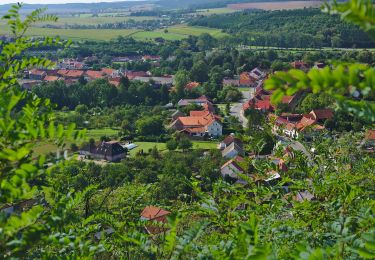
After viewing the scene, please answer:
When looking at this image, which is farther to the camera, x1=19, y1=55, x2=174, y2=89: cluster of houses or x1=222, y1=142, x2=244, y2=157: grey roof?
x1=19, y1=55, x2=174, y2=89: cluster of houses

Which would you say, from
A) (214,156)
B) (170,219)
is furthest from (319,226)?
(214,156)

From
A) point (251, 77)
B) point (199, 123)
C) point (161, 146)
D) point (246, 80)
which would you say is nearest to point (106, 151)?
point (161, 146)

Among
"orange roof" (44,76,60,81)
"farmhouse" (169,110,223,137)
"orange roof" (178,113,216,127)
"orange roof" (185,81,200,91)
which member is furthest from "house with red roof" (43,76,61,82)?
"orange roof" (178,113,216,127)

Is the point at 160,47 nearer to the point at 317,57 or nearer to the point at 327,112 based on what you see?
the point at 317,57

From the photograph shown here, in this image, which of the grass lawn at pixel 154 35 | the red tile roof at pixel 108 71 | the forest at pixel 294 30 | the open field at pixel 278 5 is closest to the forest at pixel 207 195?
the red tile roof at pixel 108 71

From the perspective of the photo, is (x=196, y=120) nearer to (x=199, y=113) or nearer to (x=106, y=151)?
(x=199, y=113)

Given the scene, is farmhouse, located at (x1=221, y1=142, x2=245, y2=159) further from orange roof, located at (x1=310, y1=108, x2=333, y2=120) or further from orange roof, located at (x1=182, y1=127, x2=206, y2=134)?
orange roof, located at (x1=310, y1=108, x2=333, y2=120)
